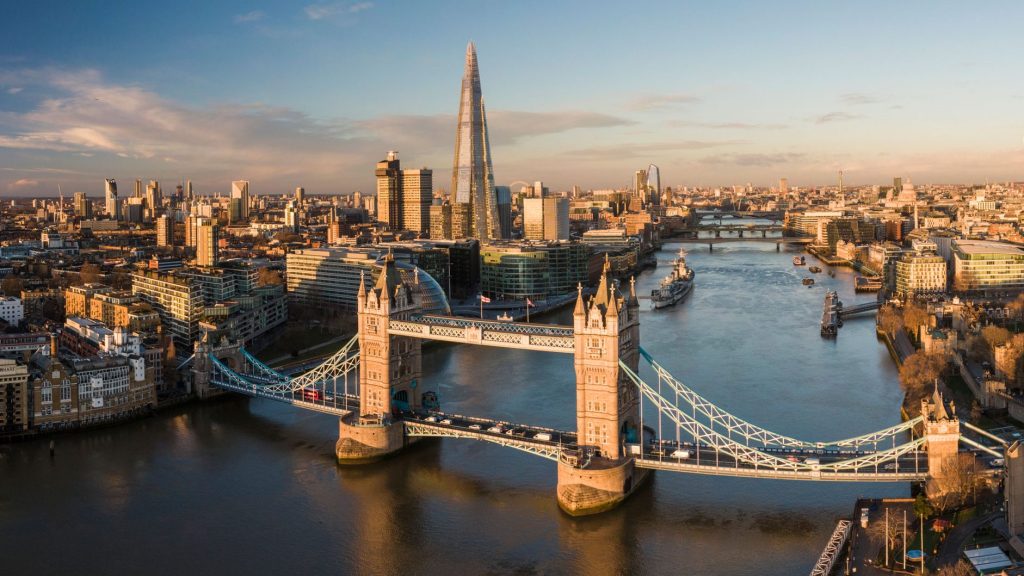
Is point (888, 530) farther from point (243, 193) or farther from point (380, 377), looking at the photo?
point (243, 193)

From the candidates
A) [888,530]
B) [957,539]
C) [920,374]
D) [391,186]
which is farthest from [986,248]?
[391,186]

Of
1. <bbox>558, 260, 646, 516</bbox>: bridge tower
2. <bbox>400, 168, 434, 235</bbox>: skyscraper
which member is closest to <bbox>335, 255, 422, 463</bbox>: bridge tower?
<bbox>558, 260, 646, 516</bbox>: bridge tower

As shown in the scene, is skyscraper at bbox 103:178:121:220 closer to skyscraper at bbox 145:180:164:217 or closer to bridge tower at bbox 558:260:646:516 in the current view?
skyscraper at bbox 145:180:164:217

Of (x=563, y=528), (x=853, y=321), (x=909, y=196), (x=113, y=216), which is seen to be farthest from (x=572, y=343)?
(x=909, y=196)

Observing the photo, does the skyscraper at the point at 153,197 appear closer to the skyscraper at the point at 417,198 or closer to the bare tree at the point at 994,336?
the skyscraper at the point at 417,198

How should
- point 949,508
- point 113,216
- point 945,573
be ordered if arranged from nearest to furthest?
point 945,573 < point 949,508 < point 113,216

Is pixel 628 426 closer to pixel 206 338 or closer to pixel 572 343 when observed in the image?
pixel 572 343

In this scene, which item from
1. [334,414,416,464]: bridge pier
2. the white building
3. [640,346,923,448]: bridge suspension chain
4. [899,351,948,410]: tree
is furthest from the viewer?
the white building
